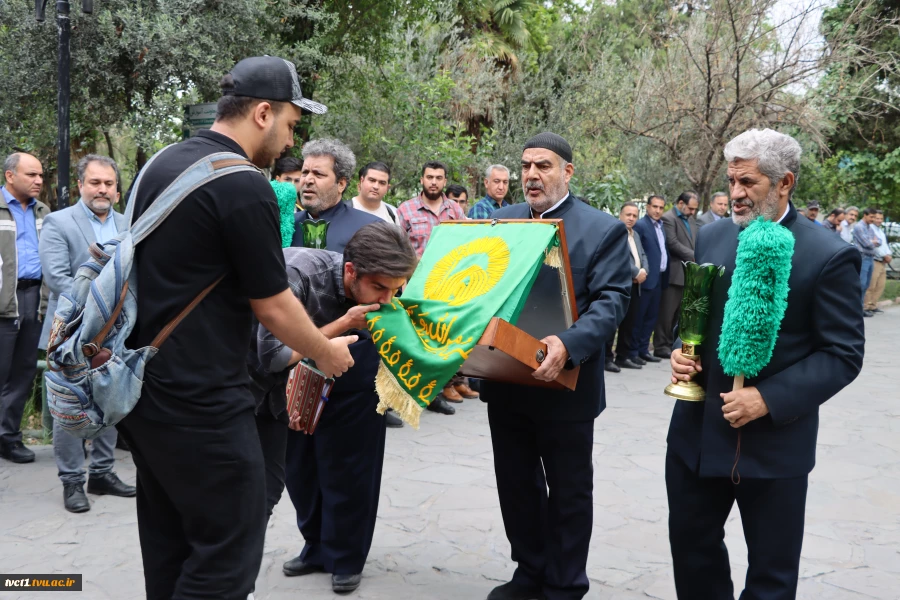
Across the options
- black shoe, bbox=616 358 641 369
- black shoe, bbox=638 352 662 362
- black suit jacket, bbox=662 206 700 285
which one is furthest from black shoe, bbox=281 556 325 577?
black suit jacket, bbox=662 206 700 285

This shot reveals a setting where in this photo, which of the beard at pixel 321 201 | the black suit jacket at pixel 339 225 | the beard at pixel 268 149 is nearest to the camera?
the beard at pixel 268 149

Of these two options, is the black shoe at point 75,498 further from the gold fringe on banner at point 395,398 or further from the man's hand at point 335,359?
the man's hand at point 335,359

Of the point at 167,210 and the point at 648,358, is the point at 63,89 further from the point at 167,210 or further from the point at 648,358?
the point at 648,358

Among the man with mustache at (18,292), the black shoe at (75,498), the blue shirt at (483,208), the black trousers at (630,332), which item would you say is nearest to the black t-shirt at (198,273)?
the black shoe at (75,498)

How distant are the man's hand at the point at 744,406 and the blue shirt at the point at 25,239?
5138 millimetres

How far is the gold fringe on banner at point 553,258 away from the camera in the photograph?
3570 mm

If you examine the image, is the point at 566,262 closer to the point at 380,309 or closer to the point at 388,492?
the point at 380,309

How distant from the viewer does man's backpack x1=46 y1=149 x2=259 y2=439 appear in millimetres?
2451

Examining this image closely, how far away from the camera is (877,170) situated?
885 inches

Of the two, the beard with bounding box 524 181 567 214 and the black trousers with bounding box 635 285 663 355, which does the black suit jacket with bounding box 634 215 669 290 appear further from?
the beard with bounding box 524 181 567 214

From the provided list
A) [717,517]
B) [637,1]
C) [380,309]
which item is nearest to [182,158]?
[380,309]

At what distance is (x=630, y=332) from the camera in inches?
430

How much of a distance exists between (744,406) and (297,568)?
251 centimetres

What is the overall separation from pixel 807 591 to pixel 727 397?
189 centimetres
